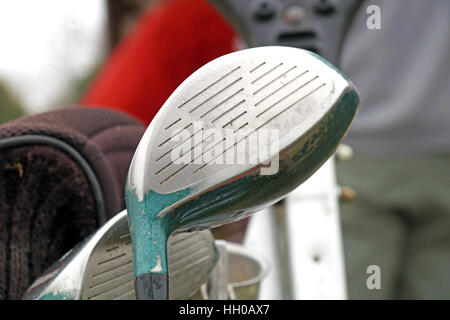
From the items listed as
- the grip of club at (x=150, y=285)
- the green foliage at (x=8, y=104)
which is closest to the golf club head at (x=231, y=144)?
the grip of club at (x=150, y=285)

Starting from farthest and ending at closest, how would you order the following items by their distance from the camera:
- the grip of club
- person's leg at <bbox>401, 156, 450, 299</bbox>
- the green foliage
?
the green foliage, person's leg at <bbox>401, 156, 450, 299</bbox>, the grip of club

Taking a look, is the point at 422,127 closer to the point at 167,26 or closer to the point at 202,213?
the point at 167,26

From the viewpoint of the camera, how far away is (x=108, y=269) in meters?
0.35

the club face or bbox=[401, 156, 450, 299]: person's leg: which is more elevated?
bbox=[401, 156, 450, 299]: person's leg

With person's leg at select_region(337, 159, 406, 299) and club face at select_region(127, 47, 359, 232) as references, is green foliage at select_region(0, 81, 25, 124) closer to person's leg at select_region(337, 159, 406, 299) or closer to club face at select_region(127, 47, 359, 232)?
person's leg at select_region(337, 159, 406, 299)

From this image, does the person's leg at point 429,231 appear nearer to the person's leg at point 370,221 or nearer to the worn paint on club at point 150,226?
the person's leg at point 370,221

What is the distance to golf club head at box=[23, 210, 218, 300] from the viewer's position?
1.07 feet

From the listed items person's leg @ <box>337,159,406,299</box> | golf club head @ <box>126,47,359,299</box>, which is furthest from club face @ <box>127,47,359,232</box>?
person's leg @ <box>337,159,406,299</box>

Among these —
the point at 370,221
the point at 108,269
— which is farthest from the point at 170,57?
the point at 108,269

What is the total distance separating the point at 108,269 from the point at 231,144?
125 mm

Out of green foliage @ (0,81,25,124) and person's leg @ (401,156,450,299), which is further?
green foliage @ (0,81,25,124)

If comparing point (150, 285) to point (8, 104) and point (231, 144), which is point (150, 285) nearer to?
point (231, 144)

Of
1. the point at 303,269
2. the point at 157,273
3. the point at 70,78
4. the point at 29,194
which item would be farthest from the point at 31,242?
the point at 70,78

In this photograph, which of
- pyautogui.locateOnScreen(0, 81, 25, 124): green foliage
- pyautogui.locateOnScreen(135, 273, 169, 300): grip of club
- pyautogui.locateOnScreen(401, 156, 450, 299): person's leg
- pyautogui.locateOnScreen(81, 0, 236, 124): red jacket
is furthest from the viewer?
pyautogui.locateOnScreen(0, 81, 25, 124): green foliage
